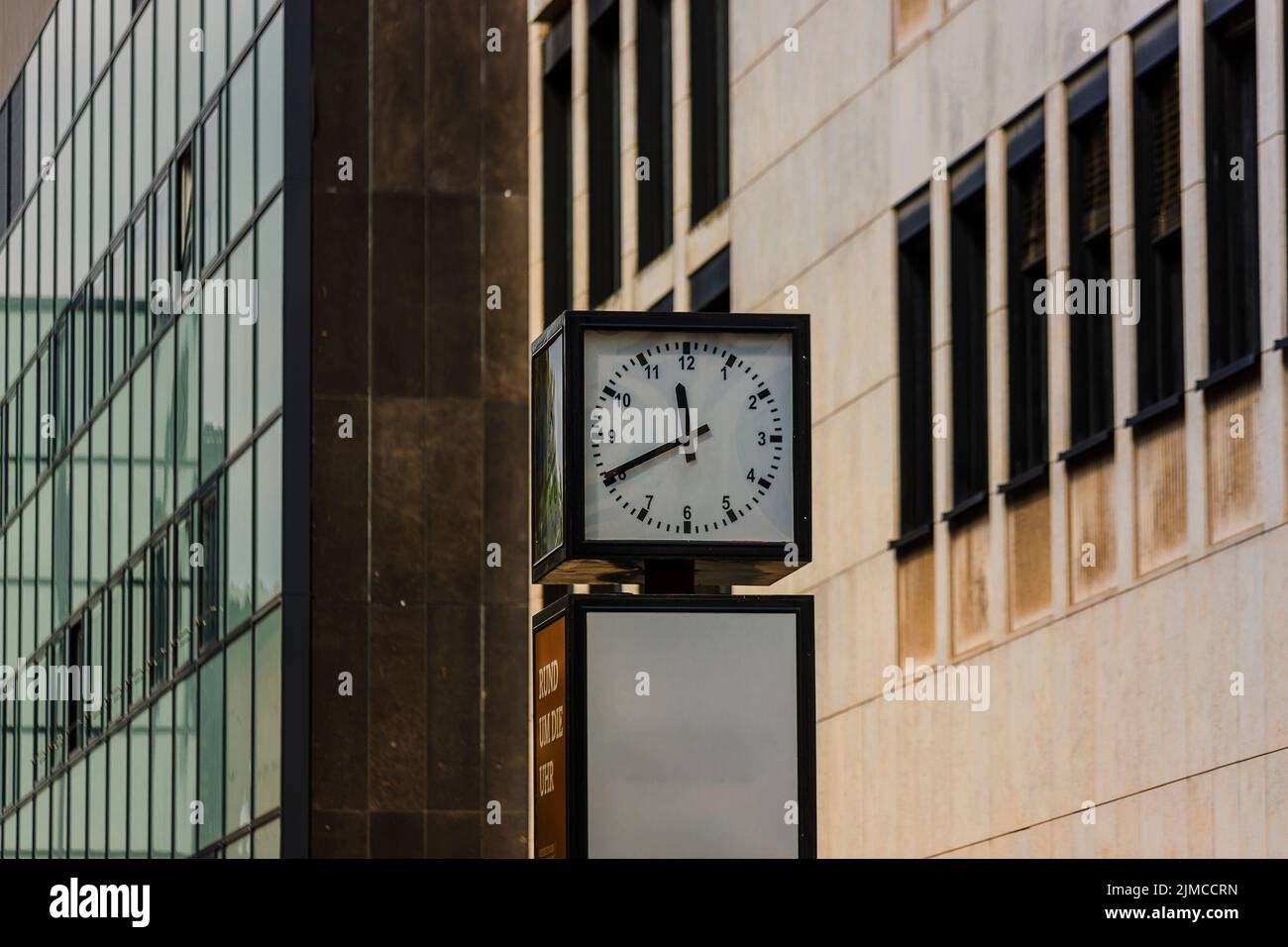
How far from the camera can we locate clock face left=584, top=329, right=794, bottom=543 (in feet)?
39.2

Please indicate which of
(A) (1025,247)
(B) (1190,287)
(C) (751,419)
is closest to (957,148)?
(A) (1025,247)

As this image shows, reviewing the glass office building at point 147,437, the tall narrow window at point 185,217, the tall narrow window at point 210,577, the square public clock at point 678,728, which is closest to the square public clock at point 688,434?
the square public clock at point 678,728

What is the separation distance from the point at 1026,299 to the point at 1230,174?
3.47 meters

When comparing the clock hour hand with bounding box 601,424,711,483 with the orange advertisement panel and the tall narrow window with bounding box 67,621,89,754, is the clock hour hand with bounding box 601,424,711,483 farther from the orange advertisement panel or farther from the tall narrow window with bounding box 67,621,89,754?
the tall narrow window with bounding box 67,621,89,754

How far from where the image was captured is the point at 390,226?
117 feet

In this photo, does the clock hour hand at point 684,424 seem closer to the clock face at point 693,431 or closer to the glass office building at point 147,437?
the clock face at point 693,431

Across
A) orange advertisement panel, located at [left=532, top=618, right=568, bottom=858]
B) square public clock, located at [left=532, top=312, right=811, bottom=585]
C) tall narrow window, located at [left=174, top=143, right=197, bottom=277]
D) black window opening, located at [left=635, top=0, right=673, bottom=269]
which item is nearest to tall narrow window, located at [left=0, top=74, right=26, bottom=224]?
tall narrow window, located at [left=174, top=143, right=197, bottom=277]

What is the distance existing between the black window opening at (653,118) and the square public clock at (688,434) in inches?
756

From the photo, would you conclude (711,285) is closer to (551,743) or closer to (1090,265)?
(1090,265)

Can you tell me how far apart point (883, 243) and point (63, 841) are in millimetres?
21904

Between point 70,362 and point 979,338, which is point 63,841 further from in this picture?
point 979,338

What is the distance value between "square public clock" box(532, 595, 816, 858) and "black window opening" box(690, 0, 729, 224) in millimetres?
17564

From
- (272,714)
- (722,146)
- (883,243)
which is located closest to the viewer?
(883,243)
